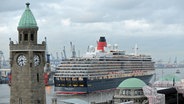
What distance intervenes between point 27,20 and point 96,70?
4050 inches

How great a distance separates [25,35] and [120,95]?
31.5 m

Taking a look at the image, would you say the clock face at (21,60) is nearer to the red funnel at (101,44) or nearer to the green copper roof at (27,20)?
the green copper roof at (27,20)

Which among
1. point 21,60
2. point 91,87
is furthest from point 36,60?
point 91,87

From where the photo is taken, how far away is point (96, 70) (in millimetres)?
140375

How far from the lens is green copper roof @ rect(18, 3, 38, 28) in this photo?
125 feet

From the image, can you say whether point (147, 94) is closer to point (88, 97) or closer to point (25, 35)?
point (25, 35)

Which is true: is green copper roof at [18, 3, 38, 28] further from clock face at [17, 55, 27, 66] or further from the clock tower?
clock face at [17, 55, 27, 66]

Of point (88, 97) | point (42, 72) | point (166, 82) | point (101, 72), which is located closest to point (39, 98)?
point (42, 72)

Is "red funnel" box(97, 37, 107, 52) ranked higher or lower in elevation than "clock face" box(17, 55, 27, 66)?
higher

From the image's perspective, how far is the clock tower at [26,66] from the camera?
37.8 meters

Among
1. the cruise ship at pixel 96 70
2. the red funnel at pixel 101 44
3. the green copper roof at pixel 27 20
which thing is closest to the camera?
the green copper roof at pixel 27 20

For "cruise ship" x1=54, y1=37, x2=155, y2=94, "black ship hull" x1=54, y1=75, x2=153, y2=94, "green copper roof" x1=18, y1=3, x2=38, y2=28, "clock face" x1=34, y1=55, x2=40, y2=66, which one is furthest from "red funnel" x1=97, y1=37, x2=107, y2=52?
"green copper roof" x1=18, y1=3, x2=38, y2=28

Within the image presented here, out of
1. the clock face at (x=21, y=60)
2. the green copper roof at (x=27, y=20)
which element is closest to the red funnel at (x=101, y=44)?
the green copper roof at (x=27, y=20)

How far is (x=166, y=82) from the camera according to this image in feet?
313
